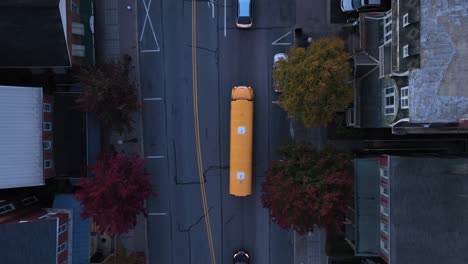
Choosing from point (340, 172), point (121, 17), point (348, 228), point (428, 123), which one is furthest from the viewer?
point (121, 17)

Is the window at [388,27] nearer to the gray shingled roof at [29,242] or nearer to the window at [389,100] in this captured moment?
the window at [389,100]

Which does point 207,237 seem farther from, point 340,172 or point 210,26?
point 210,26

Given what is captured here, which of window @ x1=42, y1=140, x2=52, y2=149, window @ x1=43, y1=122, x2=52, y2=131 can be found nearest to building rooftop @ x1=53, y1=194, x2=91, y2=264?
window @ x1=42, y1=140, x2=52, y2=149

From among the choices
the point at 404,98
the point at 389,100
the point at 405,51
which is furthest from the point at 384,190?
the point at 405,51

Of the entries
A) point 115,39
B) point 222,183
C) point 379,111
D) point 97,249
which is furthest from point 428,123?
point 97,249

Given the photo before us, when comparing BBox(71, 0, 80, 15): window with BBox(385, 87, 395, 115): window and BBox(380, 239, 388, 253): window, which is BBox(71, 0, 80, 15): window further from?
BBox(380, 239, 388, 253): window
